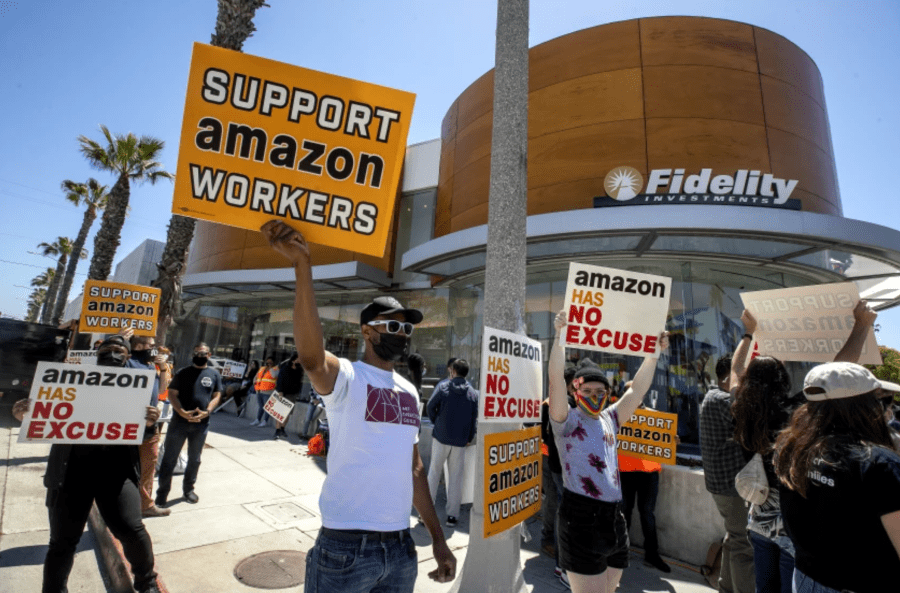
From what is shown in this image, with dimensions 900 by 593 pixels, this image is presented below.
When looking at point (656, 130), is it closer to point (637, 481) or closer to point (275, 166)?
point (637, 481)

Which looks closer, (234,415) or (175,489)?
(175,489)

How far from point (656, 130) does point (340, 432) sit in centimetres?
1127

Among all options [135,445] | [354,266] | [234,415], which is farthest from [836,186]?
[234,415]

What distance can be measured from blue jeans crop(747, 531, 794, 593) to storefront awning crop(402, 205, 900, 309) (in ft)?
23.0

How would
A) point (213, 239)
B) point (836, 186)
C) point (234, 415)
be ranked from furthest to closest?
1. point (213, 239)
2. point (234, 415)
3. point (836, 186)

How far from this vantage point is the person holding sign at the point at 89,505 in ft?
10.7

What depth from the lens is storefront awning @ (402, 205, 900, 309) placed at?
852 centimetres

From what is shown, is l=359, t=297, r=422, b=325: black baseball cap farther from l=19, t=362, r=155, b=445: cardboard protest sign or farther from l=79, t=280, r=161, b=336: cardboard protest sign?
l=79, t=280, r=161, b=336: cardboard protest sign

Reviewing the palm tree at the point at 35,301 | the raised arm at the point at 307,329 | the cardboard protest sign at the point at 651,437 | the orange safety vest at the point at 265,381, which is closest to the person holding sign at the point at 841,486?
the raised arm at the point at 307,329

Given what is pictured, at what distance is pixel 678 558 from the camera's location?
527 cm

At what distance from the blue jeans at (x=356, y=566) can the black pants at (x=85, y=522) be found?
91.5 inches

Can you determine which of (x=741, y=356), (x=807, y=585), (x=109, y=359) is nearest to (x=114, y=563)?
(x=109, y=359)

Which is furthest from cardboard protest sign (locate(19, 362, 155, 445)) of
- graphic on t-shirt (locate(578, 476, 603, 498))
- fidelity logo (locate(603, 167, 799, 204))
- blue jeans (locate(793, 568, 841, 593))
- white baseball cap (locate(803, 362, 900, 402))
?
fidelity logo (locate(603, 167, 799, 204))

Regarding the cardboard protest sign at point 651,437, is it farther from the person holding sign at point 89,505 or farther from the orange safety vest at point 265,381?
the orange safety vest at point 265,381
